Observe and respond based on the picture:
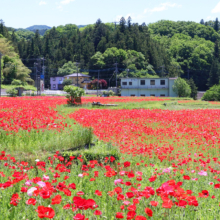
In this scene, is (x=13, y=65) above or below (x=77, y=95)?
above

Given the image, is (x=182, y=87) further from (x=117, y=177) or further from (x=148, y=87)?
(x=117, y=177)

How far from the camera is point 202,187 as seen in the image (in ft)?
14.7

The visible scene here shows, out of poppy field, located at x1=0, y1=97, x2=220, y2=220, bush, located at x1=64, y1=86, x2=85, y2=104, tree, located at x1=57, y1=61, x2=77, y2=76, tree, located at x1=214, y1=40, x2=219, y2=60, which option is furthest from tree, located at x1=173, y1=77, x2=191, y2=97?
tree, located at x1=214, y1=40, x2=219, y2=60

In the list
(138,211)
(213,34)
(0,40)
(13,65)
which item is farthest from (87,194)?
(213,34)

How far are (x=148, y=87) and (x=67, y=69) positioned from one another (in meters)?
44.7

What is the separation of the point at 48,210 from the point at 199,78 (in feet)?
381

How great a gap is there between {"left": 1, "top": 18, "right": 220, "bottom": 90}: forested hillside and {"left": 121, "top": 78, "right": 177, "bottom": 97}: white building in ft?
70.3

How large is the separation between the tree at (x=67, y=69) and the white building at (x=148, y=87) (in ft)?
127

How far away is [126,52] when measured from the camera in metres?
101

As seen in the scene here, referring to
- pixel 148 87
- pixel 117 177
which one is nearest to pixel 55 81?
pixel 148 87

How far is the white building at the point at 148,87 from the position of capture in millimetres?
67225

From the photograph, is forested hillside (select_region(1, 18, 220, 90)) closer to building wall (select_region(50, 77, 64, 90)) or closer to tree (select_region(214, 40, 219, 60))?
tree (select_region(214, 40, 219, 60))

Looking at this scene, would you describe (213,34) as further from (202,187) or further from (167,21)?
(202,187)

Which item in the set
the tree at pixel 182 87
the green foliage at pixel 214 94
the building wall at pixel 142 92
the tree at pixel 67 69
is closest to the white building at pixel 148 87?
the building wall at pixel 142 92
